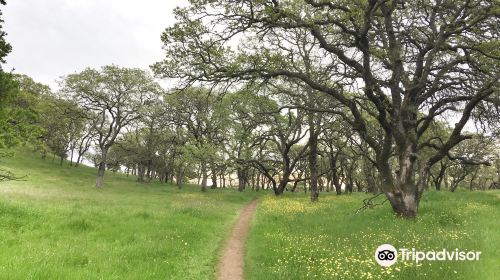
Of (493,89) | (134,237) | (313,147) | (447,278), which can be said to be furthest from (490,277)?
(313,147)

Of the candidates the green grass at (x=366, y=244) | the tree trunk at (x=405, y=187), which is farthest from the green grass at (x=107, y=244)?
the tree trunk at (x=405, y=187)

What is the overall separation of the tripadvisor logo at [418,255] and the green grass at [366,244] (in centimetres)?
23

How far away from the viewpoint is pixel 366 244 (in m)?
12.3

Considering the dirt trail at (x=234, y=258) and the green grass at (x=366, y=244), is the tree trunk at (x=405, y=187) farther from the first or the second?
the dirt trail at (x=234, y=258)

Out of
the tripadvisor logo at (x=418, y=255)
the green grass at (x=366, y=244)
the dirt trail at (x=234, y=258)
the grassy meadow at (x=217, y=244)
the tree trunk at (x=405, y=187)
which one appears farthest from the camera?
the tree trunk at (x=405, y=187)

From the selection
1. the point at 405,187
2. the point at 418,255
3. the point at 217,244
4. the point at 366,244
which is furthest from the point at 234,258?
the point at 405,187

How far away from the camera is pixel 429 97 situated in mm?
18969

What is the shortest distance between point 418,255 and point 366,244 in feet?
6.38

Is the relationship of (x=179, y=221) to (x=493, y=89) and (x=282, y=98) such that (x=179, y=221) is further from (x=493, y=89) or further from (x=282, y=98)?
(x=282, y=98)

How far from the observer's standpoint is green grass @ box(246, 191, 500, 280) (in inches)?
364

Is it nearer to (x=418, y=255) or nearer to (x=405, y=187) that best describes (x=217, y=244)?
(x=418, y=255)

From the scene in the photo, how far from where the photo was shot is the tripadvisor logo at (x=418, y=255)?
33.0ft

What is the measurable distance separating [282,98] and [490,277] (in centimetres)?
2943

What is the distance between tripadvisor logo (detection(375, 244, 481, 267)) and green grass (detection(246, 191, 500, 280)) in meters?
0.23
